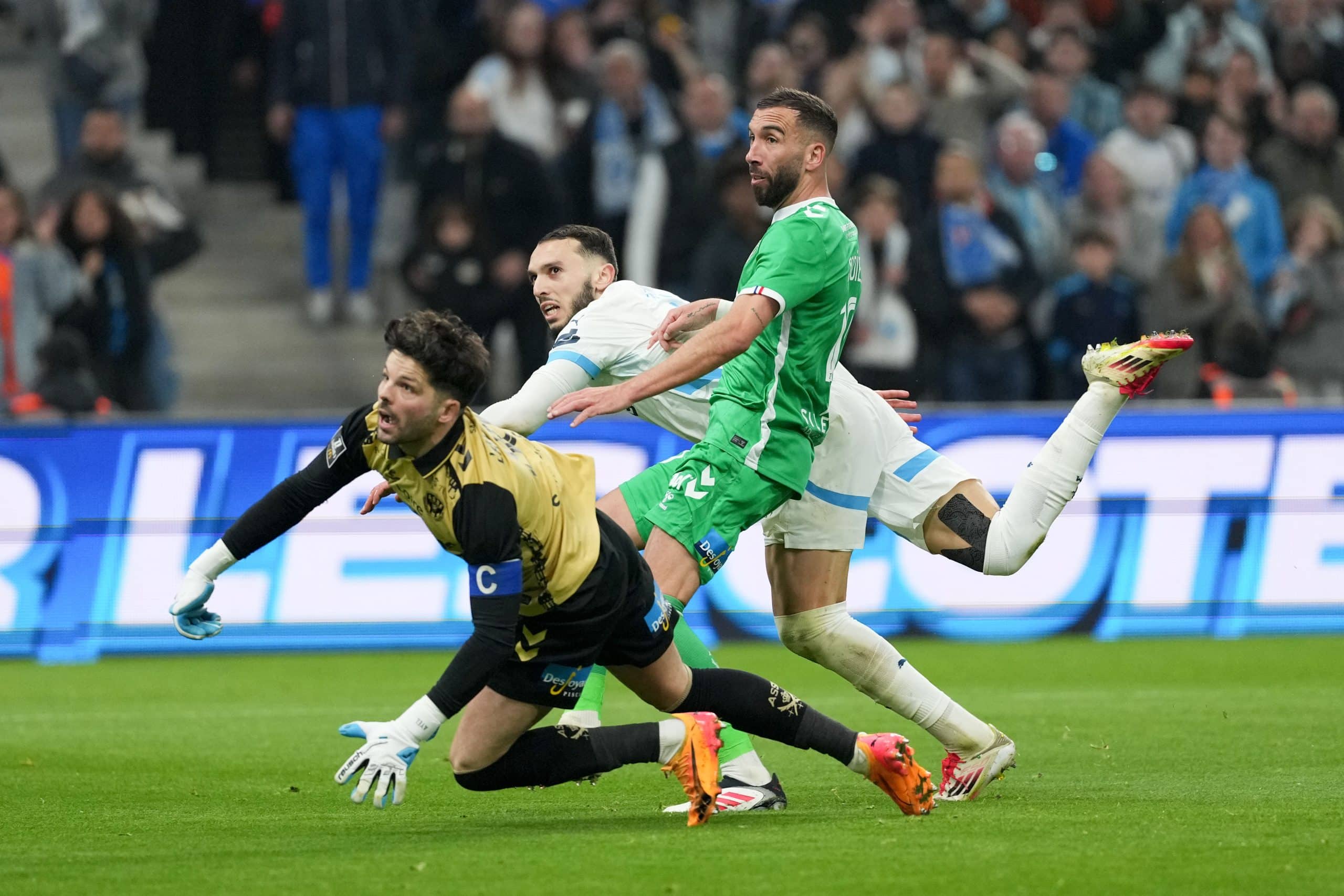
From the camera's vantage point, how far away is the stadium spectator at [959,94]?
51.1ft

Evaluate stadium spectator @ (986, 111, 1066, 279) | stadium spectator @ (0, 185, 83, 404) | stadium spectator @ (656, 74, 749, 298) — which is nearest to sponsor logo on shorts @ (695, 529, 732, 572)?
stadium spectator @ (656, 74, 749, 298)

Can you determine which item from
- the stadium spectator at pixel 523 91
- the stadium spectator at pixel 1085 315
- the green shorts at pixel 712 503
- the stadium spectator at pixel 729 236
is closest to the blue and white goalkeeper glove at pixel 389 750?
the green shorts at pixel 712 503

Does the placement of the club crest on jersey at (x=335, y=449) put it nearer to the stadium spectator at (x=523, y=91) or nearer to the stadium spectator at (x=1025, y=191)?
the stadium spectator at (x=523, y=91)

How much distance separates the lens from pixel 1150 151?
1586 centimetres

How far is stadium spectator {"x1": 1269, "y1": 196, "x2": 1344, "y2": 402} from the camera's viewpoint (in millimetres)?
14922

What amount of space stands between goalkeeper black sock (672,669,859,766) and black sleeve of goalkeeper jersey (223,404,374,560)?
129 cm

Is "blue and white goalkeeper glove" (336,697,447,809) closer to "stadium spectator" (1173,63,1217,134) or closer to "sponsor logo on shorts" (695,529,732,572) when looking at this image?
"sponsor logo on shorts" (695,529,732,572)

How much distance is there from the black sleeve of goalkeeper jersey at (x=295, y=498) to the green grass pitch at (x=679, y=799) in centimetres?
92

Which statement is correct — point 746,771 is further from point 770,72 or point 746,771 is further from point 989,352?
point 770,72

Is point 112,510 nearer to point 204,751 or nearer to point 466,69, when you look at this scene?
point 204,751

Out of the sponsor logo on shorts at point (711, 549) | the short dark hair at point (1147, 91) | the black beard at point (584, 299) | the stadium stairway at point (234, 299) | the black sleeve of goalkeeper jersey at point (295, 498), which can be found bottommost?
the stadium stairway at point (234, 299)

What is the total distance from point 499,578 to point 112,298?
937cm

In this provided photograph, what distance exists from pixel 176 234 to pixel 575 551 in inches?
403

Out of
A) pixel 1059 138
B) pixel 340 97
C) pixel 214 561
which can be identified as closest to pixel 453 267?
pixel 340 97
